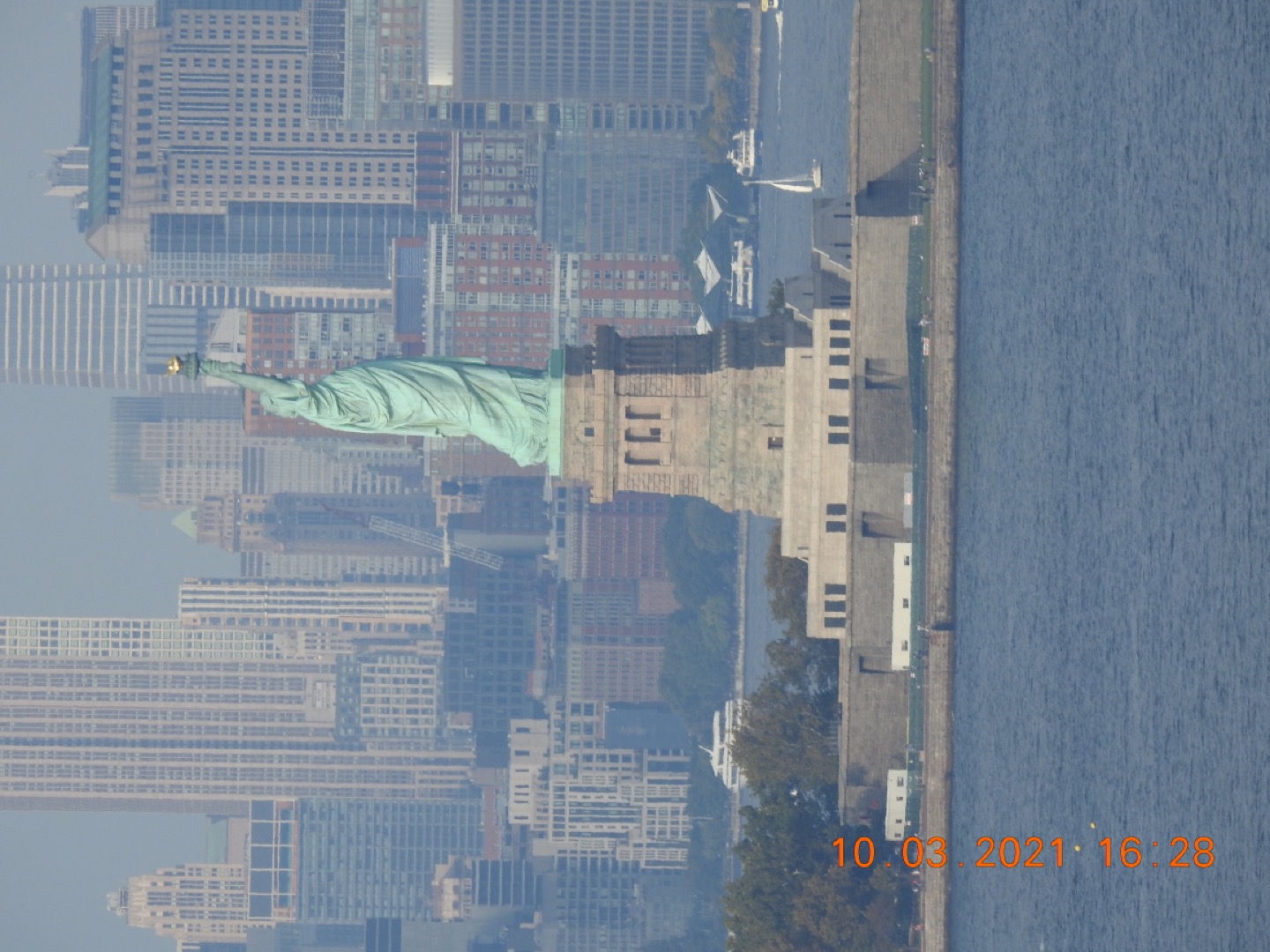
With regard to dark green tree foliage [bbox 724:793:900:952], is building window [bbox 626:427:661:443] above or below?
above

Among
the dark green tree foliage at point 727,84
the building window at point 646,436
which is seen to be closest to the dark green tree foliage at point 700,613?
the dark green tree foliage at point 727,84

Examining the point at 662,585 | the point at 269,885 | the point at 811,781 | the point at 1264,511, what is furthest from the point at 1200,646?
the point at 269,885

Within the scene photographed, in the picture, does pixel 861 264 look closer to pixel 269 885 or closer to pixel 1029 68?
pixel 1029 68

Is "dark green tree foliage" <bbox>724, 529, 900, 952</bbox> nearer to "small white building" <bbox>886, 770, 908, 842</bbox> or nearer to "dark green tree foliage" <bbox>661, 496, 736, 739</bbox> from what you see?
"small white building" <bbox>886, 770, 908, 842</bbox>

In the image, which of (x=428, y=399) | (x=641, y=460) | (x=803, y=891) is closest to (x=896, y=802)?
(x=803, y=891)

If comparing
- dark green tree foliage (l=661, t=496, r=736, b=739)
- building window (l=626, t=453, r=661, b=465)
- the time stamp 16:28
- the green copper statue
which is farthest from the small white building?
dark green tree foliage (l=661, t=496, r=736, b=739)

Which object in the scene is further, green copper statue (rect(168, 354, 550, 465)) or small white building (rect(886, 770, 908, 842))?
small white building (rect(886, 770, 908, 842))
